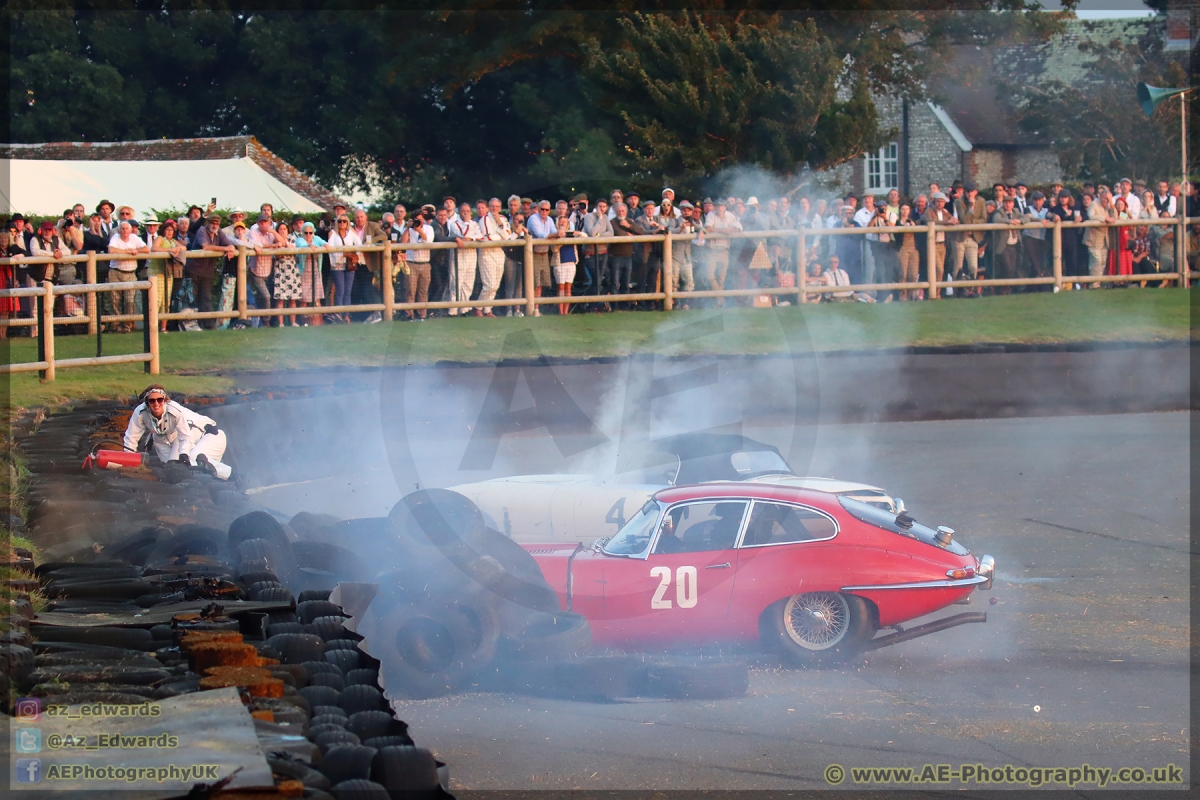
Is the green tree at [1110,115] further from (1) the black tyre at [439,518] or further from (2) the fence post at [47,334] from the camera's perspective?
(1) the black tyre at [439,518]

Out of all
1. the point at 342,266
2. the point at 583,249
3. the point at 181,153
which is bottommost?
the point at 342,266

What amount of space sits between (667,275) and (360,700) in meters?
14.7

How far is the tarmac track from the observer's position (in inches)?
230

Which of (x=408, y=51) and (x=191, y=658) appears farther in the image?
(x=408, y=51)

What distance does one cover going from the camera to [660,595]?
24.0ft

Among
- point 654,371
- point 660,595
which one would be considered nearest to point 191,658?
point 660,595

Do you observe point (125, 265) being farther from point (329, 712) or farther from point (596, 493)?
point (329, 712)

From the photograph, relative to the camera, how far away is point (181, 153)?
31766mm

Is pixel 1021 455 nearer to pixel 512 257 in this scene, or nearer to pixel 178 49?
pixel 512 257

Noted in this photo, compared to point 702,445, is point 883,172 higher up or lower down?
higher up

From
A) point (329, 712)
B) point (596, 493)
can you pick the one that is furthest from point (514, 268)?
point (329, 712)

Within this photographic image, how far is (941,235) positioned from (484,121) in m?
22.9

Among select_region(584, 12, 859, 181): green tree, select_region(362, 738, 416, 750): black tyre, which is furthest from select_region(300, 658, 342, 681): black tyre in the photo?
select_region(584, 12, 859, 181): green tree

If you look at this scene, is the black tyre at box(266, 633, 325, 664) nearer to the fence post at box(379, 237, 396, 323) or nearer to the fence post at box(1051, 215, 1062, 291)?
the fence post at box(379, 237, 396, 323)
